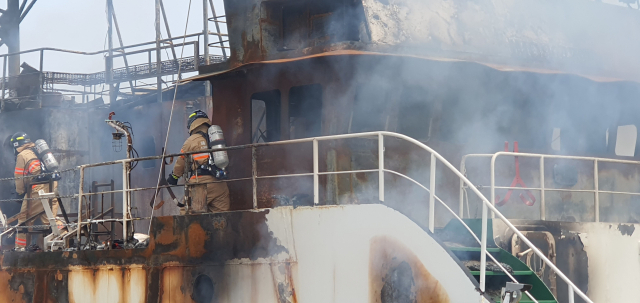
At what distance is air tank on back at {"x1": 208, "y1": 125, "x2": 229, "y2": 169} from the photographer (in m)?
8.80

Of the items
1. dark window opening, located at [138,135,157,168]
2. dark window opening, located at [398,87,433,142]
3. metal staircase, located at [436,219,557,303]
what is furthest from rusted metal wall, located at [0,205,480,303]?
dark window opening, located at [138,135,157,168]

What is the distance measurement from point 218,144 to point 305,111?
1259 mm

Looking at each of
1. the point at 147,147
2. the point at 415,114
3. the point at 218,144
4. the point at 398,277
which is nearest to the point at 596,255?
the point at 415,114

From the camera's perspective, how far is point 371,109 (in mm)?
8742

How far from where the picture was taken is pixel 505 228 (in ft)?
25.7

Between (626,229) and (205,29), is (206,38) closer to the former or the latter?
(205,29)

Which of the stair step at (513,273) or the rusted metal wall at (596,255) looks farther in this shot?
the rusted metal wall at (596,255)

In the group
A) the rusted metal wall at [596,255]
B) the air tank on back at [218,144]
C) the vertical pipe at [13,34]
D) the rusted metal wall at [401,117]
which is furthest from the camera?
the vertical pipe at [13,34]

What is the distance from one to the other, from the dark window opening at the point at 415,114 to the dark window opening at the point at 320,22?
1.04 metres

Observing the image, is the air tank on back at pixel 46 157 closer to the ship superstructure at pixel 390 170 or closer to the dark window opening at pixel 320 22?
the ship superstructure at pixel 390 170

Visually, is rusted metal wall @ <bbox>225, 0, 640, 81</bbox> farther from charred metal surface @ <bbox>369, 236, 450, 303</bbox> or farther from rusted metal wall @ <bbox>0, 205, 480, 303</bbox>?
charred metal surface @ <bbox>369, 236, 450, 303</bbox>

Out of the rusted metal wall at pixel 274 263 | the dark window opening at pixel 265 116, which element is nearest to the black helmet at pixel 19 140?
the rusted metal wall at pixel 274 263

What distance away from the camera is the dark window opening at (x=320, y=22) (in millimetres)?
9070

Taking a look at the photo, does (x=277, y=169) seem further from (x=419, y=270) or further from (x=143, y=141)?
(x=143, y=141)
